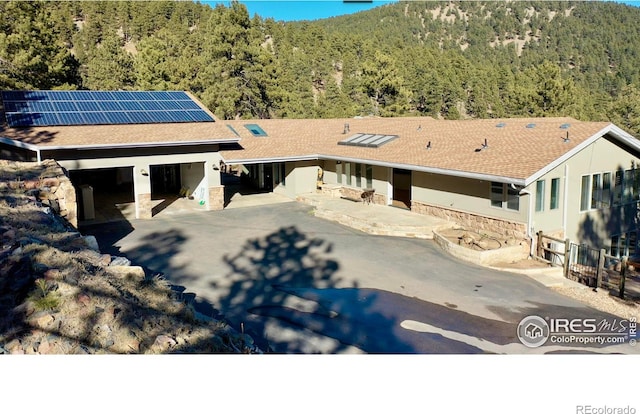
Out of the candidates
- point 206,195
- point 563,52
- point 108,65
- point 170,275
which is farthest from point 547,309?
point 563,52

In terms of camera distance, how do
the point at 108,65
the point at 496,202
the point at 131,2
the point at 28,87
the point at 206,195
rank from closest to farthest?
the point at 496,202, the point at 206,195, the point at 28,87, the point at 108,65, the point at 131,2

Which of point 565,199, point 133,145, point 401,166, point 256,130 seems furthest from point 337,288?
point 256,130

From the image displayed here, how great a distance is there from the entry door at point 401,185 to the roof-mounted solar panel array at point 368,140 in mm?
1448

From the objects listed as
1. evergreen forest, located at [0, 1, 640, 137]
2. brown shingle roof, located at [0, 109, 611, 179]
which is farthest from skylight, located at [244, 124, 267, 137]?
evergreen forest, located at [0, 1, 640, 137]

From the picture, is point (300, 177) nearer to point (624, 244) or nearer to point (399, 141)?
point (399, 141)

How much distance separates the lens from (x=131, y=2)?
103 metres

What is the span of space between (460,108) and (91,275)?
221 feet

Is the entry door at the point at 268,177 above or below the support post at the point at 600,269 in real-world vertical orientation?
above

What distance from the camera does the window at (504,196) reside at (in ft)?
47.5

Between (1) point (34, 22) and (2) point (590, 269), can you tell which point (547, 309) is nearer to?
(2) point (590, 269)

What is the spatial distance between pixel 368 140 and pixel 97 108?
1165 centimetres

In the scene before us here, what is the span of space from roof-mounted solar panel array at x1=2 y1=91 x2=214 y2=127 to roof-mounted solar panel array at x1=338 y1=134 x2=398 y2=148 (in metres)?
6.38

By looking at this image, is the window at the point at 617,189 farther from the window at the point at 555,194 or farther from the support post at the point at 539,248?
Answer: the support post at the point at 539,248

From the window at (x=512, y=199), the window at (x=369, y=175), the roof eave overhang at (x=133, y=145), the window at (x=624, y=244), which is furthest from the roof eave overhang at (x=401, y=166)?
the window at (x=624, y=244)
